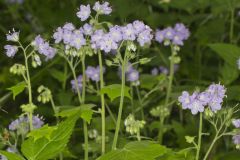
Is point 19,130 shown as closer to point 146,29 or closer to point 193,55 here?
point 146,29

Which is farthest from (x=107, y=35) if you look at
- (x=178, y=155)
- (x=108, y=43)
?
(x=178, y=155)

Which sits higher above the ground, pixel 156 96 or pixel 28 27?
pixel 28 27

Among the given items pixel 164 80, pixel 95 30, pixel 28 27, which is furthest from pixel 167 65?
pixel 95 30

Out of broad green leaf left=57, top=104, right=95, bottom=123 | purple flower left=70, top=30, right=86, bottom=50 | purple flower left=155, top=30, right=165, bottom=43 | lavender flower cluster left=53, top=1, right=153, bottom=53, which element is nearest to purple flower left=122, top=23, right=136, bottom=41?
lavender flower cluster left=53, top=1, right=153, bottom=53

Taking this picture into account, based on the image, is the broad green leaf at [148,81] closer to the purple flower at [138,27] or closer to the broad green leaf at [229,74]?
the broad green leaf at [229,74]

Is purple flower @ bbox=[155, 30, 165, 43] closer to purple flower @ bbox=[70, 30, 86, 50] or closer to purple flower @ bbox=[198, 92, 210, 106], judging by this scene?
purple flower @ bbox=[70, 30, 86, 50]

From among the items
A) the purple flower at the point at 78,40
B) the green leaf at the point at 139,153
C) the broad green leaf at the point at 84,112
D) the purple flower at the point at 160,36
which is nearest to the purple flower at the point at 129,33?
the purple flower at the point at 78,40

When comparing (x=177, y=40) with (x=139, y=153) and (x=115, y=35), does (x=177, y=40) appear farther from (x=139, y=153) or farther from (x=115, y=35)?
(x=139, y=153)
